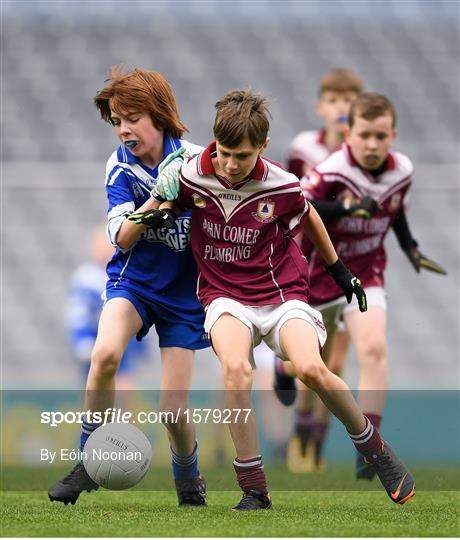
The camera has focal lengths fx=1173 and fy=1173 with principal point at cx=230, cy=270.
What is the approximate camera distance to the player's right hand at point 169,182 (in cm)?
507

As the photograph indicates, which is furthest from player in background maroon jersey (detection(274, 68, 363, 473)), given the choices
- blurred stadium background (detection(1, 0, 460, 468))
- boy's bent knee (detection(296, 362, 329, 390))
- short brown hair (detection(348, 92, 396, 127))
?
blurred stadium background (detection(1, 0, 460, 468))

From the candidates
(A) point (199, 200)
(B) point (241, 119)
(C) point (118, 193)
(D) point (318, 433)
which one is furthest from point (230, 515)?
(D) point (318, 433)

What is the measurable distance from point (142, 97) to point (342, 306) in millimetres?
2310

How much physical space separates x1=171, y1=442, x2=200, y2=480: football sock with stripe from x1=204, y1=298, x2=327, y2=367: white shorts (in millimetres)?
718

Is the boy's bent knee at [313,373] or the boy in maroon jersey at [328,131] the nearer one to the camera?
the boy's bent knee at [313,373]

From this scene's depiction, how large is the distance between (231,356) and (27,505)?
4.21ft

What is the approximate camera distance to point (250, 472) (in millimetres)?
4887

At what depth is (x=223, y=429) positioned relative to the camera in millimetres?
8617

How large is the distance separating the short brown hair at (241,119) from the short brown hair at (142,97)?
407mm

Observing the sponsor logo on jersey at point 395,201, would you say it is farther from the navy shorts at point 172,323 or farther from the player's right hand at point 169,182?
the player's right hand at point 169,182

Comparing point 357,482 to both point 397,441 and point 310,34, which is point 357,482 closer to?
point 397,441

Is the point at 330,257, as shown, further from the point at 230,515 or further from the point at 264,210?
the point at 230,515

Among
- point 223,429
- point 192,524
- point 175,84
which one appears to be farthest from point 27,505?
point 175,84
